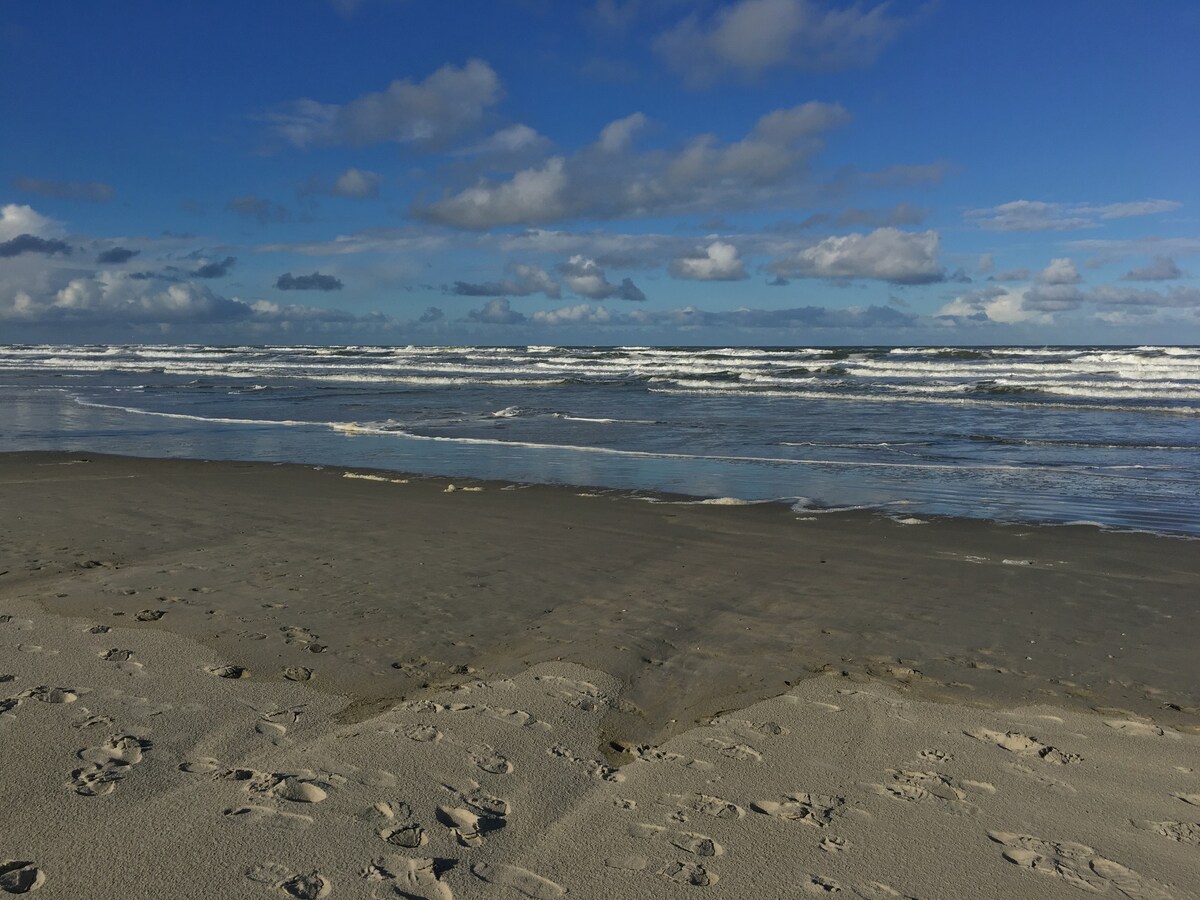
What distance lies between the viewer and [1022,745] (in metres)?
4.02

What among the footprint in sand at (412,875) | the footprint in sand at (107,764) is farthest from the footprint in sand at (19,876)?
the footprint in sand at (412,875)

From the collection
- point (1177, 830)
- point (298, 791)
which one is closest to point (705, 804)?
point (298, 791)

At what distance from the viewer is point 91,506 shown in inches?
390

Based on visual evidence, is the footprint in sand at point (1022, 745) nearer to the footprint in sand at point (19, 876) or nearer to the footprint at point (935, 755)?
the footprint at point (935, 755)

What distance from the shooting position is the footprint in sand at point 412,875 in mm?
2805

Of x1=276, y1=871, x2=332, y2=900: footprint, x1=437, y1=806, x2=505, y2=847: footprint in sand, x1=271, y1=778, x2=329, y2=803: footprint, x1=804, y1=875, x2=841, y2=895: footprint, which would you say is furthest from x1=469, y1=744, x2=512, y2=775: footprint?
x1=804, y1=875, x2=841, y2=895: footprint

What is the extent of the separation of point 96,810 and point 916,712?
144 inches

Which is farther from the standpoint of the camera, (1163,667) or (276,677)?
(1163,667)

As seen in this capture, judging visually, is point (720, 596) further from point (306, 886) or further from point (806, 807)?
point (306, 886)

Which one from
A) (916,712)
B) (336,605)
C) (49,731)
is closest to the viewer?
(49,731)

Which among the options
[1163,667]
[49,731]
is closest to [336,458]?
[49,731]

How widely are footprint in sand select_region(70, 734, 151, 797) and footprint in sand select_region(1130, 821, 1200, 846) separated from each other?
156 inches

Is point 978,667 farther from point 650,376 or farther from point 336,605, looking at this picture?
point 650,376

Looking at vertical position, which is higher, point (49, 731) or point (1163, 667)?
point (49, 731)
